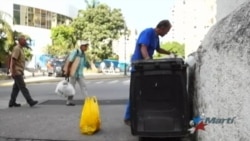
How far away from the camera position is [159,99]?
6816mm

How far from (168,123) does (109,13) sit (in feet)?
185

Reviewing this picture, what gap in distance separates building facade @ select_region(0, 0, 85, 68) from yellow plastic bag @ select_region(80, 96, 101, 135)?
60.1 metres

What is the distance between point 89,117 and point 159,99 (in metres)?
1.49

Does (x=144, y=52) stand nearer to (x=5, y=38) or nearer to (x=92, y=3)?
(x=5, y=38)

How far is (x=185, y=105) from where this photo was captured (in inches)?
266

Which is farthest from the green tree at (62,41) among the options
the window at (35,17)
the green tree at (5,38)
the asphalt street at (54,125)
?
the asphalt street at (54,125)

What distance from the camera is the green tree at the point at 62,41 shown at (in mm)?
64450

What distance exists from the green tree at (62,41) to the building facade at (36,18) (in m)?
3.10

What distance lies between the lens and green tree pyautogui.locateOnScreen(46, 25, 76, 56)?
6445 cm

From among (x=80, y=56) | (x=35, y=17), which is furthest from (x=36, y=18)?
(x=80, y=56)

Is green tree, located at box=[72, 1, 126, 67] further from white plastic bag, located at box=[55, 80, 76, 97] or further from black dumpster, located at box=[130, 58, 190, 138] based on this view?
black dumpster, located at box=[130, 58, 190, 138]

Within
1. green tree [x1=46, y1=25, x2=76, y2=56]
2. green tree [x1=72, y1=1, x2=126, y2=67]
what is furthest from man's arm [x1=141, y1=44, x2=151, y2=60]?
green tree [x1=46, y1=25, x2=76, y2=56]

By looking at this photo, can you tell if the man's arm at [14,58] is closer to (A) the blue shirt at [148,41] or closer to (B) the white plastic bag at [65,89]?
(B) the white plastic bag at [65,89]

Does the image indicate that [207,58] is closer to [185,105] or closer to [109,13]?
[185,105]
